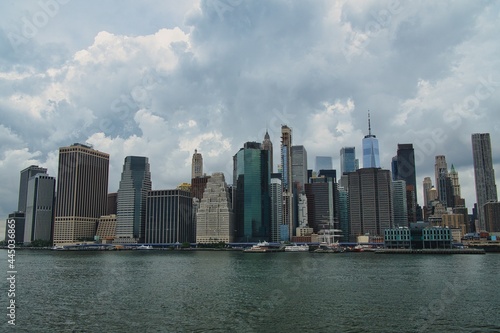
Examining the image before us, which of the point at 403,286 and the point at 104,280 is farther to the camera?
the point at 104,280

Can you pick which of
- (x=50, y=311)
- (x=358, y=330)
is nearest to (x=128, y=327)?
(x=50, y=311)

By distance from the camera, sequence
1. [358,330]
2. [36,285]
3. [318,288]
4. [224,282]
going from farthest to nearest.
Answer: [224,282] → [36,285] → [318,288] → [358,330]

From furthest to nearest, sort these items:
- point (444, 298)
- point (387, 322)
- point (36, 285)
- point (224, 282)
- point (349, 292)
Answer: point (224, 282), point (36, 285), point (349, 292), point (444, 298), point (387, 322)

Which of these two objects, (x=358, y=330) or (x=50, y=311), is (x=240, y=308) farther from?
(x=50, y=311)

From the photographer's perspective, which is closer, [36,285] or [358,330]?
[358,330]

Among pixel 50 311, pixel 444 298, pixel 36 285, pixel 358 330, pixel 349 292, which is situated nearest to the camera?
pixel 358 330

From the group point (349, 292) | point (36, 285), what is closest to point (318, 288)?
point (349, 292)

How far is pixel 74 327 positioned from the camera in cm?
4897

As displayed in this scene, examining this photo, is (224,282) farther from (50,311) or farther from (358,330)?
(358,330)

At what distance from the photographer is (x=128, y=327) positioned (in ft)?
160

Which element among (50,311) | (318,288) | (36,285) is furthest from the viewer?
(36,285)

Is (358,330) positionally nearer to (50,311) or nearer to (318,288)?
(318,288)

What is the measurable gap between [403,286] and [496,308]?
21.5 meters

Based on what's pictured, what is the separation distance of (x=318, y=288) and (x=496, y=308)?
89.4 feet
